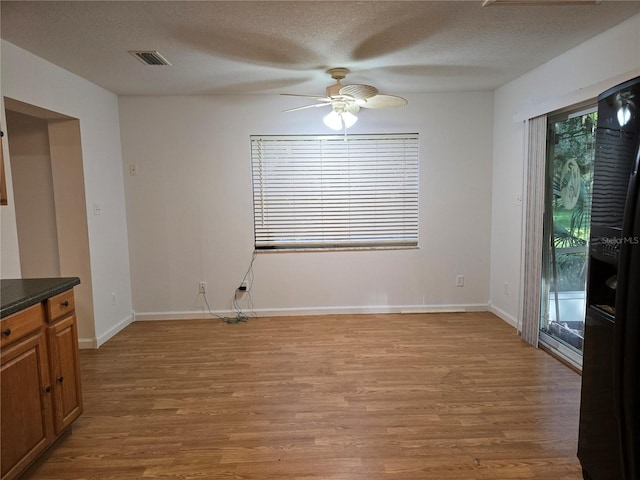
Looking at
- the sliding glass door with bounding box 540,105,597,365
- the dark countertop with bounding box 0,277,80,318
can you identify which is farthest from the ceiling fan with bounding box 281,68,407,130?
the dark countertop with bounding box 0,277,80,318

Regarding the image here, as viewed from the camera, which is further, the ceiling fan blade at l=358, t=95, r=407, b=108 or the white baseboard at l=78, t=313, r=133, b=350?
the white baseboard at l=78, t=313, r=133, b=350

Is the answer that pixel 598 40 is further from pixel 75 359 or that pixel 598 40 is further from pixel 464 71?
pixel 75 359

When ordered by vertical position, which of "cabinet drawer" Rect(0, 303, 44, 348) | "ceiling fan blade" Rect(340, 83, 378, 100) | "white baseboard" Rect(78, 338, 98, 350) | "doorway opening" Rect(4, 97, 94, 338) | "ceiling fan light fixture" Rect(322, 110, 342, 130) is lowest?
"white baseboard" Rect(78, 338, 98, 350)

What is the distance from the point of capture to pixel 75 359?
2.34 m

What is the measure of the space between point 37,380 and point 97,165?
94.9 inches

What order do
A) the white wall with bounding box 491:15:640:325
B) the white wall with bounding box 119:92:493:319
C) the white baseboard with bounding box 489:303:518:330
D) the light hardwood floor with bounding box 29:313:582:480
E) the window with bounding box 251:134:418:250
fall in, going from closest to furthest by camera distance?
the light hardwood floor with bounding box 29:313:582:480 → the white wall with bounding box 491:15:640:325 → the white baseboard with bounding box 489:303:518:330 → the white wall with bounding box 119:92:493:319 → the window with bounding box 251:134:418:250

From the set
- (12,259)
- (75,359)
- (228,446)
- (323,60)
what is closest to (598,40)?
(323,60)

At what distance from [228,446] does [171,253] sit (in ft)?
8.87

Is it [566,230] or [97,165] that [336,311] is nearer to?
[566,230]

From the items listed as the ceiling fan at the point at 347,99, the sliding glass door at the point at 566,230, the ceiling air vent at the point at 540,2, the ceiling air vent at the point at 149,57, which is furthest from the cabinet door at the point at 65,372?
the sliding glass door at the point at 566,230

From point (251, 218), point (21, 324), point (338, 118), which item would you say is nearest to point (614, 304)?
point (338, 118)

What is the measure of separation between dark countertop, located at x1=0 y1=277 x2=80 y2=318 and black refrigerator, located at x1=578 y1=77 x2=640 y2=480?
249 centimetres

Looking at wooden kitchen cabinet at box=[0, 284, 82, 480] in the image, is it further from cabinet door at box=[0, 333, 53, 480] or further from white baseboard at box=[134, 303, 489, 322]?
white baseboard at box=[134, 303, 489, 322]

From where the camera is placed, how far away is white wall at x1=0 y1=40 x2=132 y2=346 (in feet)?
9.41
